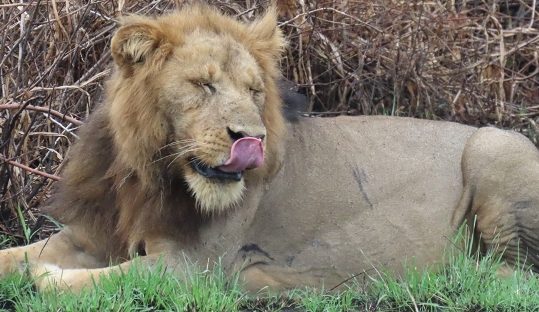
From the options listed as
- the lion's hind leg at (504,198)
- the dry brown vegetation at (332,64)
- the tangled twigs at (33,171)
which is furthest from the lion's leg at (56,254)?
the lion's hind leg at (504,198)

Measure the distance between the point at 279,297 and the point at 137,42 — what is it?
1.14m

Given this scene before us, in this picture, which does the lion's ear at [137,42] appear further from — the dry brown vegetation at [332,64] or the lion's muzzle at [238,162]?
the dry brown vegetation at [332,64]

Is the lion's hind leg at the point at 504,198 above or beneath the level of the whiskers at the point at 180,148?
beneath

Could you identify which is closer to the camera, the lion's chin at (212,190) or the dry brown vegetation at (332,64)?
the lion's chin at (212,190)

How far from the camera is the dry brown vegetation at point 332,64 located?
18.2ft

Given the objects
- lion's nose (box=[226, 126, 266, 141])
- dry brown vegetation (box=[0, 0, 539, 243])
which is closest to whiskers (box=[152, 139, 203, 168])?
lion's nose (box=[226, 126, 266, 141])

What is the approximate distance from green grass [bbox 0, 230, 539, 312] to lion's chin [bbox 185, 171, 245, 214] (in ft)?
0.90

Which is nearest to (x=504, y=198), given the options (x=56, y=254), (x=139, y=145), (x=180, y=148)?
(x=180, y=148)

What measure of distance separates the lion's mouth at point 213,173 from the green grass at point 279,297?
38 cm

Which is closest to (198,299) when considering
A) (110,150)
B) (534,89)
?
(110,150)

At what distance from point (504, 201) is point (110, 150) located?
6.03 ft

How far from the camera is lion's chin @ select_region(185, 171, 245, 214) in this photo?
13.3 ft

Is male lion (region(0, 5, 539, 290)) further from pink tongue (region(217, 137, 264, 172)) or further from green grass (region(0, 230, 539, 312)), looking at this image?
green grass (region(0, 230, 539, 312))

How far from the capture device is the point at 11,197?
5.29m
